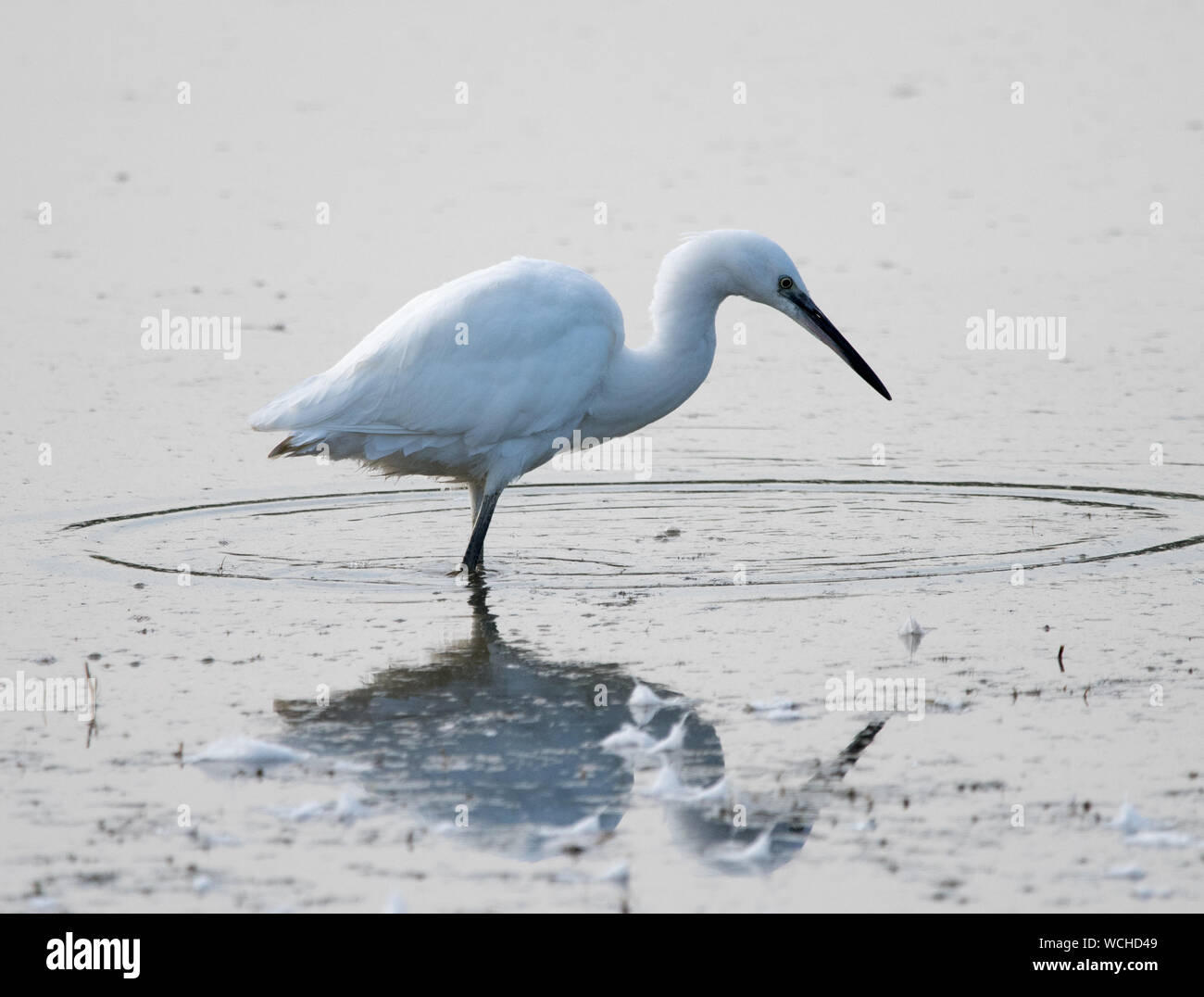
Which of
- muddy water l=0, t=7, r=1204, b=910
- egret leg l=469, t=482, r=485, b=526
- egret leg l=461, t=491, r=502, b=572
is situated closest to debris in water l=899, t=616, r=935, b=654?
muddy water l=0, t=7, r=1204, b=910

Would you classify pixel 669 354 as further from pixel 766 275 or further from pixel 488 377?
pixel 488 377

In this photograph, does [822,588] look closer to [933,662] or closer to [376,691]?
[933,662]

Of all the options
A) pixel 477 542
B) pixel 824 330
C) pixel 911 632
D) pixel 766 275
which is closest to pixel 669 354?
pixel 766 275

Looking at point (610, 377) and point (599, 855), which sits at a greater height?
point (610, 377)

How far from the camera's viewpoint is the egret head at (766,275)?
8555 mm

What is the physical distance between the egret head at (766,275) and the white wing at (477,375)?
0.69m

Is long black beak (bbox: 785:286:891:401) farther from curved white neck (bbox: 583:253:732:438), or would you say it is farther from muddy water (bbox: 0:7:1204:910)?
muddy water (bbox: 0:7:1204:910)

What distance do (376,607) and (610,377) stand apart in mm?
1673

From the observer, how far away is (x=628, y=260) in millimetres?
14422

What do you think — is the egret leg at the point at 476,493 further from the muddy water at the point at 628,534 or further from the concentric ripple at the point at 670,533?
the muddy water at the point at 628,534

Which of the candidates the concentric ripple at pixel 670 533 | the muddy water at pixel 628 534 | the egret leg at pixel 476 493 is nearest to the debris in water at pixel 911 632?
the muddy water at pixel 628 534

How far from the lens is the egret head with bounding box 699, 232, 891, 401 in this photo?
8555 mm

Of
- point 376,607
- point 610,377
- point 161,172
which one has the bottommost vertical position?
point 376,607
